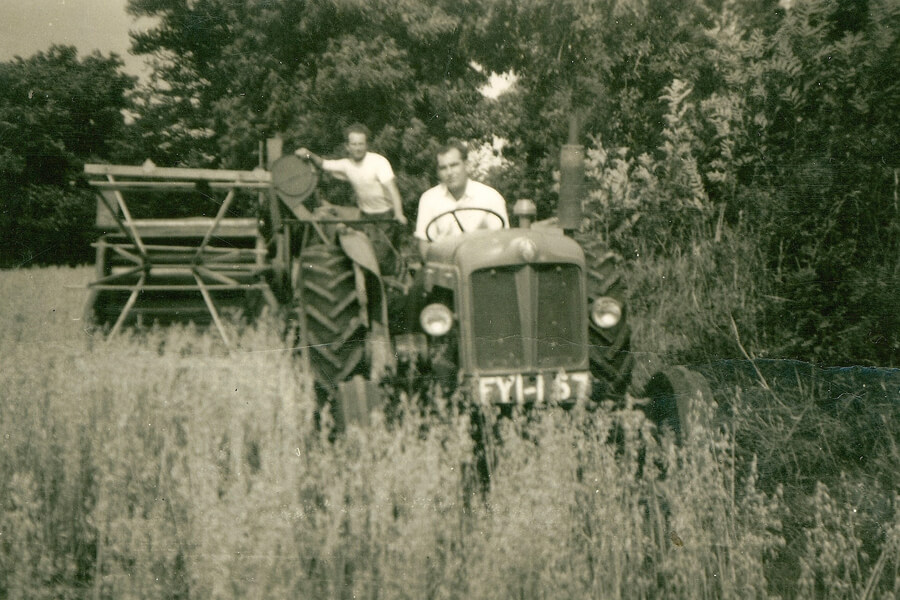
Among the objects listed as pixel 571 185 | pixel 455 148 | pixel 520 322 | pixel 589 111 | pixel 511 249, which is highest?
pixel 589 111

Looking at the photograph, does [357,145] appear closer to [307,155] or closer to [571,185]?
[307,155]

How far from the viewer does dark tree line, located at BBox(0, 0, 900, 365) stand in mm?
4609

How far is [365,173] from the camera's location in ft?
25.5

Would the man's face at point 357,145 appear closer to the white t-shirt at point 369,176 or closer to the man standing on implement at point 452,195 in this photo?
the white t-shirt at point 369,176

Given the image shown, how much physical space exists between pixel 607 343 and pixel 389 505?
2.05 metres

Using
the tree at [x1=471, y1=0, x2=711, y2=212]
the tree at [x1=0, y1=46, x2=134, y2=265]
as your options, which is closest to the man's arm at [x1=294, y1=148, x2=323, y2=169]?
the tree at [x1=0, y1=46, x2=134, y2=265]

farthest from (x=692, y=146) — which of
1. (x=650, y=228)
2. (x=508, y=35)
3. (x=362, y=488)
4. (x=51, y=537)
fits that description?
(x=51, y=537)

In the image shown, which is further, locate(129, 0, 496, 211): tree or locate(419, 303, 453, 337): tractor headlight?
locate(129, 0, 496, 211): tree

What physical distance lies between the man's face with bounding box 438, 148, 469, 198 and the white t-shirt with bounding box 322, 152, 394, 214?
176 cm

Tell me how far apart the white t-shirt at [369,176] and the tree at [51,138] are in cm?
205

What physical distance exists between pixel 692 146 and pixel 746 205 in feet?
4.53

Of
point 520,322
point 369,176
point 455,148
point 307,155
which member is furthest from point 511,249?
point 369,176

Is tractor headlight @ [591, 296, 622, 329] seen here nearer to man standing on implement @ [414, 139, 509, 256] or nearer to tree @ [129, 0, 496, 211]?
man standing on implement @ [414, 139, 509, 256]

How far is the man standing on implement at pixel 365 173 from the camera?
769 centimetres
